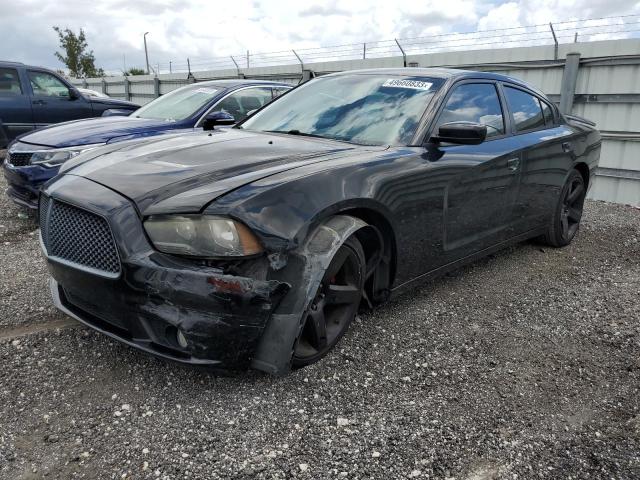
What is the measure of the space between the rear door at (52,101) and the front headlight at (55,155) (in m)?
4.65

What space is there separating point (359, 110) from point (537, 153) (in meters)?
1.72

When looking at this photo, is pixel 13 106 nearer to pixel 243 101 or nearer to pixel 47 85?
pixel 47 85

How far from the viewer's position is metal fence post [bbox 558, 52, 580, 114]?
8.94 m

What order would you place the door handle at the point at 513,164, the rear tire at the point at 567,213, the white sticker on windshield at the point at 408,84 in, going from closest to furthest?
the white sticker on windshield at the point at 408,84
the door handle at the point at 513,164
the rear tire at the point at 567,213

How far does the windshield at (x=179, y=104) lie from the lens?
20.9ft

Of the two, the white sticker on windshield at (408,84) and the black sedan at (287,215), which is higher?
the white sticker on windshield at (408,84)

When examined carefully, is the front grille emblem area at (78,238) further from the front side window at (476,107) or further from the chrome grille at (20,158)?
the chrome grille at (20,158)

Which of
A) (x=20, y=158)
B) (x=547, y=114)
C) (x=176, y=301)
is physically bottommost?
(x=176, y=301)

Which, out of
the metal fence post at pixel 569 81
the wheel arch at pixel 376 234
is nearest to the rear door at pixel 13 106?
the wheel arch at pixel 376 234

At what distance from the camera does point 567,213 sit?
5207mm

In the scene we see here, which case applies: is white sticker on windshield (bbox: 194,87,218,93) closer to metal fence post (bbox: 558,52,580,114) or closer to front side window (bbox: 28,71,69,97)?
front side window (bbox: 28,71,69,97)

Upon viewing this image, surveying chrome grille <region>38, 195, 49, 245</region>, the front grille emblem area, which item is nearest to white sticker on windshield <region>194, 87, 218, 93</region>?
chrome grille <region>38, 195, 49, 245</region>

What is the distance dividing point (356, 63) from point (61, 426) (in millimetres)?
11619

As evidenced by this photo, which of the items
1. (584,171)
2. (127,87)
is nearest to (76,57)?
(127,87)
